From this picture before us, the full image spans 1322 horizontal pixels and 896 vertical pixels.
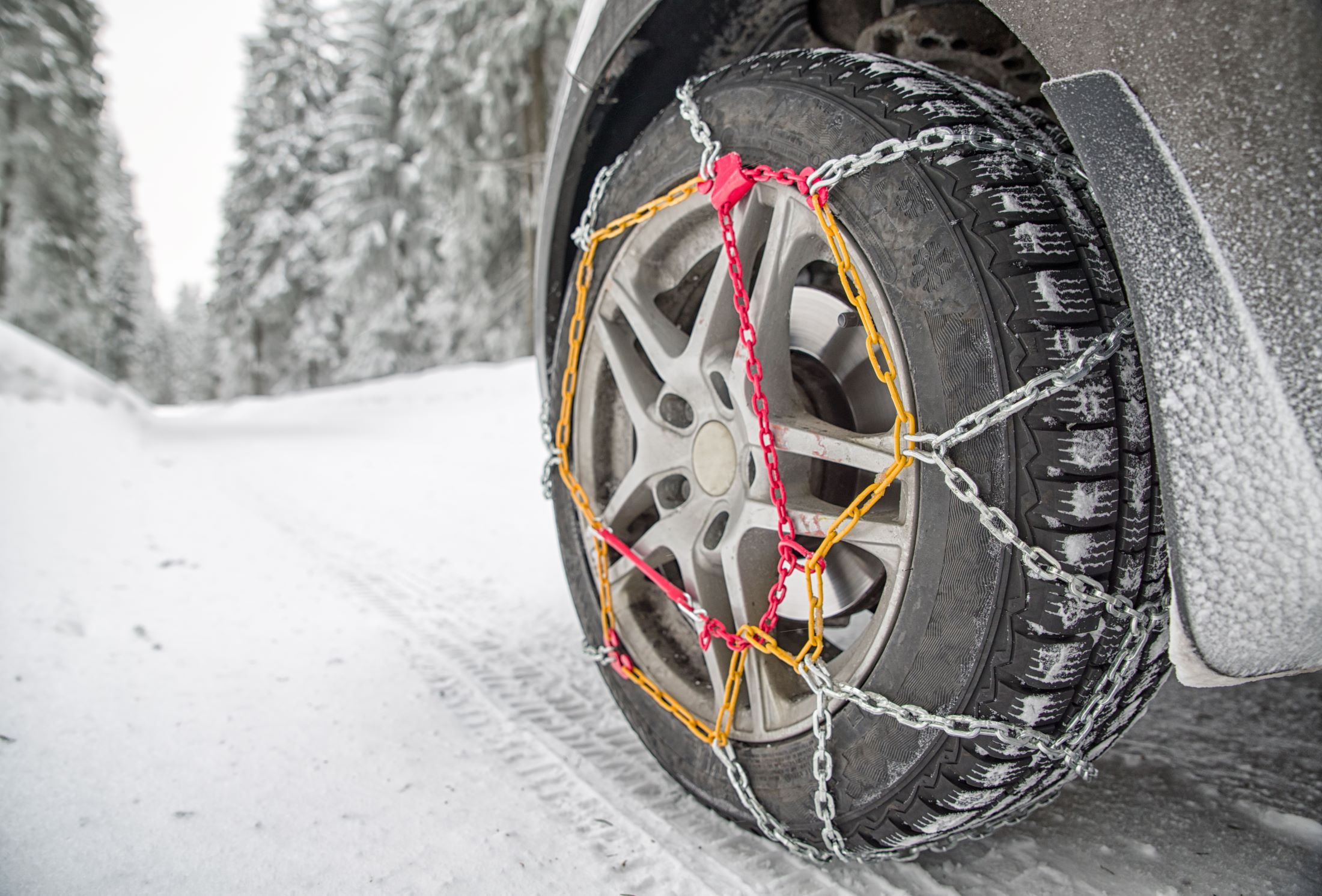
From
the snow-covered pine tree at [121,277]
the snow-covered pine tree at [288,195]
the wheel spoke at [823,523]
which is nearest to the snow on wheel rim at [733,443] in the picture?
the wheel spoke at [823,523]

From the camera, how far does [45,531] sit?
13.2 feet

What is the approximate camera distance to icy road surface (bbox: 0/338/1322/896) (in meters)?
1.46

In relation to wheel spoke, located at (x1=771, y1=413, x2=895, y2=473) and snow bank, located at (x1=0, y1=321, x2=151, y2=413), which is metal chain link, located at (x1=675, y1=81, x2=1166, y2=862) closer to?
wheel spoke, located at (x1=771, y1=413, x2=895, y2=473)

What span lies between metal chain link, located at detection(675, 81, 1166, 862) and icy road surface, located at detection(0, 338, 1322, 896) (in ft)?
0.78

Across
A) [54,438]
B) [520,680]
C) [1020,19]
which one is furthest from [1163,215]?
[54,438]

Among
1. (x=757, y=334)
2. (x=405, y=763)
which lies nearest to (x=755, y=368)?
(x=757, y=334)

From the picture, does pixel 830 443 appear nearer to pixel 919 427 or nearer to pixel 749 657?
pixel 919 427

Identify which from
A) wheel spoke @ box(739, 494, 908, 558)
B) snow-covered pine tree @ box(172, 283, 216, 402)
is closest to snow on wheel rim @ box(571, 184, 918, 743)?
wheel spoke @ box(739, 494, 908, 558)

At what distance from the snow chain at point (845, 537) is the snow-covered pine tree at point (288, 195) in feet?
76.8

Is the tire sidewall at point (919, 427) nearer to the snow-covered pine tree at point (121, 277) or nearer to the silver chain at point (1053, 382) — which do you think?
the silver chain at point (1053, 382)

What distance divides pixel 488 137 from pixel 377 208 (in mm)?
A: 7195

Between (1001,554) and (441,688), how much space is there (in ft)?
6.22

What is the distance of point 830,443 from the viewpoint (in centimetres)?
132

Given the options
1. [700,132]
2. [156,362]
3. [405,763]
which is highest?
[700,132]
